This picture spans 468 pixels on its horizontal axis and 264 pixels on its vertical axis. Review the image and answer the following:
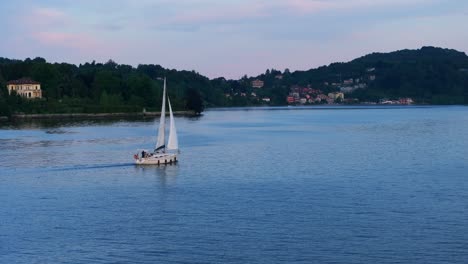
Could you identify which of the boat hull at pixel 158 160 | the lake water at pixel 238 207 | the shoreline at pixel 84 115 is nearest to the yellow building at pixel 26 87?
the shoreline at pixel 84 115

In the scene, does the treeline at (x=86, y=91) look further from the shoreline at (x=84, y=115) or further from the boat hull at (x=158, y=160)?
the boat hull at (x=158, y=160)

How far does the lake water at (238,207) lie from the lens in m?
25.3

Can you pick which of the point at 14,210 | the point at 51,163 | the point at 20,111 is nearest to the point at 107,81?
the point at 20,111

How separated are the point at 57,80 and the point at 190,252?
13302 cm

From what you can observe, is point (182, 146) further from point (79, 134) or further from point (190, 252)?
point (190, 252)

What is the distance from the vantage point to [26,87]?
146875 millimetres

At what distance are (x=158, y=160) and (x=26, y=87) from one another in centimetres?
10387

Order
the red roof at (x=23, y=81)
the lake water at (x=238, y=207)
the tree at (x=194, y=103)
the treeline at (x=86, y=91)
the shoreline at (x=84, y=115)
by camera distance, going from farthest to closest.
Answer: the tree at (x=194, y=103) → the red roof at (x=23, y=81) → the treeline at (x=86, y=91) → the shoreline at (x=84, y=115) → the lake water at (x=238, y=207)

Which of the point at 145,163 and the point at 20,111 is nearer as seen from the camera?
the point at 145,163

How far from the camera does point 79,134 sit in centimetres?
8575

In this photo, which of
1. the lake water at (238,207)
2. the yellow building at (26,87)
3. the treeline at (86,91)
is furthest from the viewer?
the yellow building at (26,87)

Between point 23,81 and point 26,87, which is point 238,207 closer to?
point 26,87

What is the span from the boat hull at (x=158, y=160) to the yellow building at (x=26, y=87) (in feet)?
330

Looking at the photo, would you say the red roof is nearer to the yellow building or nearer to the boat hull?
the yellow building
